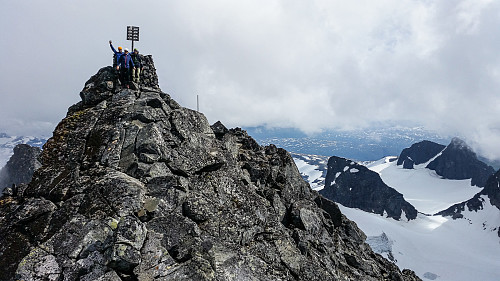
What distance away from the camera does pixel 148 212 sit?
49.6 feet

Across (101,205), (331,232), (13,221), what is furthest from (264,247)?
(13,221)

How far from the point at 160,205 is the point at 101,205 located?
9.84 feet

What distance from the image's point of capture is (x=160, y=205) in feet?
51.7

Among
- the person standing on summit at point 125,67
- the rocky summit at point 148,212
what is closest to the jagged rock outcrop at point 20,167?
the person standing on summit at point 125,67

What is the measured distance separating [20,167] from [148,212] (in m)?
158

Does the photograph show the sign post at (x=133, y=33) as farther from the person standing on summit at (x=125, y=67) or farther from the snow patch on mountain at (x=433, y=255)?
the snow patch on mountain at (x=433, y=255)

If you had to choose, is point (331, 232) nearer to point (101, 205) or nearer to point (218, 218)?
point (218, 218)

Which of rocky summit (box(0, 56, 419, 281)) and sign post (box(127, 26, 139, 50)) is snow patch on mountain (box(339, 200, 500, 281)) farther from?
sign post (box(127, 26, 139, 50))

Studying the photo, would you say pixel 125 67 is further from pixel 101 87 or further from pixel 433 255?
pixel 433 255

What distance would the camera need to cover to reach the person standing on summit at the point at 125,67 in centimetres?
2586

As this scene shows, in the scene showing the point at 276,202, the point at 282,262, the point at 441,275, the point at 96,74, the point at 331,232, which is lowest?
the point at 441,275

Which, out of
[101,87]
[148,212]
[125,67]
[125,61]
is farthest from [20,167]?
[148,212]

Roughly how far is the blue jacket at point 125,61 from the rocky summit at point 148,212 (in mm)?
2425

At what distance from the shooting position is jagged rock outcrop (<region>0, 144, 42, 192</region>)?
425ft
